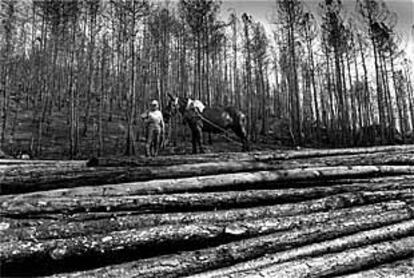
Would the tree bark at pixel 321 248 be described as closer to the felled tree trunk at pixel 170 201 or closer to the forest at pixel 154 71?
the felled tree trunk at pixel 170 201

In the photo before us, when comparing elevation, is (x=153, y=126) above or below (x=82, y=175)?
above

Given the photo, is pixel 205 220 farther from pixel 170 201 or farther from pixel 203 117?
pixel 203 117

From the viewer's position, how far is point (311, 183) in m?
3.90

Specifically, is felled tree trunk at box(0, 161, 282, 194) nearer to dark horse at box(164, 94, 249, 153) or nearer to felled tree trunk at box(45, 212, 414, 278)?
felled tree trunk at box(45, 212, 414, 278)

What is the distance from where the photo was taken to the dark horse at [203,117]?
10438 mm

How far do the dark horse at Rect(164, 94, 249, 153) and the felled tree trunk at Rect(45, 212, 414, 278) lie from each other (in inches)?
283

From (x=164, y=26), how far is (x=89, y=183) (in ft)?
83.1

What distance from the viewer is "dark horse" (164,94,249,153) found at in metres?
10.4

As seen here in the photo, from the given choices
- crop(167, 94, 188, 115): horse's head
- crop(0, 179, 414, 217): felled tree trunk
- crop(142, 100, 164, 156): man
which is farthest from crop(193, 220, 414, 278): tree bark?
crop(167, 94, 188, 115): horse's head

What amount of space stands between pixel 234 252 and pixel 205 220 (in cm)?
41

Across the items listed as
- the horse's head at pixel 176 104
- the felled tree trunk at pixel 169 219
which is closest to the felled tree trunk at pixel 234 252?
the felled tree trunk at pixel 169 219

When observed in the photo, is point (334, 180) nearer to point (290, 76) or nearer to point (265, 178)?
point (265, 178)

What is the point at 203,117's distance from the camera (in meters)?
12.1

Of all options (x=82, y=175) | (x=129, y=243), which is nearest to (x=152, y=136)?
(x=82, y=175)
